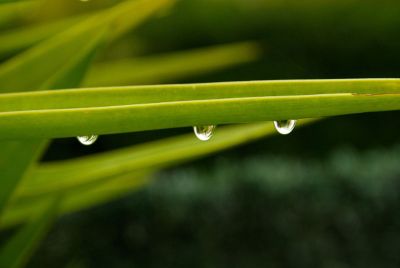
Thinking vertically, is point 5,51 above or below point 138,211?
below

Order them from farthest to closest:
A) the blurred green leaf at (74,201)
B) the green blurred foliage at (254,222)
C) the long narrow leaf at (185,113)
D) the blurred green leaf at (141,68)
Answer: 1. the green blurred foliage at (254,222)
2. the blurred green leaf at (141,68)
3. the blurred green leaf at (74,201)
4. the long narrow leaf at (185,113)

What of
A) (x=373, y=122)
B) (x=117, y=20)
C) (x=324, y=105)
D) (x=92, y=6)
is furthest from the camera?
(x=373, y=122)

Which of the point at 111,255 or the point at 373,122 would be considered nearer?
the point at 111,255

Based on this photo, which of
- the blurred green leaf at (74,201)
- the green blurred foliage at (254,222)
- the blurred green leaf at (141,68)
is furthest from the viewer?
the green blurred foliage at (254,222)

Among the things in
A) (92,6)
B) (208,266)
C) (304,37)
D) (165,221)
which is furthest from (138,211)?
(304,37)

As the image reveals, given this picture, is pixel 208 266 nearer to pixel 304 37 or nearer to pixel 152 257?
pixel 152 257

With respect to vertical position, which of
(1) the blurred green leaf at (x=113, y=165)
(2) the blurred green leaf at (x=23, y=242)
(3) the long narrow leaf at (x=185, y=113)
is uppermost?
(1) the blurred green leaf at (x=113, y=165)

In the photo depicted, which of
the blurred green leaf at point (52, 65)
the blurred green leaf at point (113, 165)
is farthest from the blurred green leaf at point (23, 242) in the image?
the blurred green leaf at point (52, 65)

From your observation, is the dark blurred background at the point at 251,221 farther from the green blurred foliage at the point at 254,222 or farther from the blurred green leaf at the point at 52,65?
the blurred green leaf at the point at 52,65

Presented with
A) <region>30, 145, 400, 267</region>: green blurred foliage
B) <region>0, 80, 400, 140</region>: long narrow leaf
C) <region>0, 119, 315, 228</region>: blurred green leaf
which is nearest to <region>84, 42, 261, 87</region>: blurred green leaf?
<region>0, 119, 315, 228</region>: blurred green leaf

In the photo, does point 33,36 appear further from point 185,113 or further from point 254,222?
point 254,222

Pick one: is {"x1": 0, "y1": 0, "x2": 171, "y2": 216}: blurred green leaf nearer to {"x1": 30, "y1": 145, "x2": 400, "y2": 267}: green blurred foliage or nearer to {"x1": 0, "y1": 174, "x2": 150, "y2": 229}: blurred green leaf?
{"x1": 0, "y1": 174, "x2": 150, "y2": 229}: blurred green leaf
